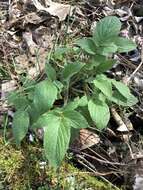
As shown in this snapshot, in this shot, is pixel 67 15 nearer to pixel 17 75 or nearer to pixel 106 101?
pixel 17 75

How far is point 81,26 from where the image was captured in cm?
329

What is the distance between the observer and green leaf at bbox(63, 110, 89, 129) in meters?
2.31

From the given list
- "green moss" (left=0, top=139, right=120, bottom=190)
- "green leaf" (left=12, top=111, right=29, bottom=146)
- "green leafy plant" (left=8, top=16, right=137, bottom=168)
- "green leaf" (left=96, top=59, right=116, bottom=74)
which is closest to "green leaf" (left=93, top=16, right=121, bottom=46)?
"green leafy plant" (left=8, top=16, right=137, bottom=168)

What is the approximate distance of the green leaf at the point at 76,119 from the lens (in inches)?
91.0

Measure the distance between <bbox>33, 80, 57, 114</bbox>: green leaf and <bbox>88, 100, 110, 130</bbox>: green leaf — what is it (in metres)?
0.21

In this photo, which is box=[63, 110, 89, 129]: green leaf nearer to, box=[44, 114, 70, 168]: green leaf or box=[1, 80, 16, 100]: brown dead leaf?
box=[44, 114, 70, 168]: green leaf

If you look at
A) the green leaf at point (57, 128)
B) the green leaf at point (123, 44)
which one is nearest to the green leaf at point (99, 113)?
the green leaf at point (57, 128)

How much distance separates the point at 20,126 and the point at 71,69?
0.40 meters

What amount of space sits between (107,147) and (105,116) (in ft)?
1.03

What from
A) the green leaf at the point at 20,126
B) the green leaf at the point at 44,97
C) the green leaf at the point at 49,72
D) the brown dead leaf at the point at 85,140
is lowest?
the brown dead leaf at the point at 85,140

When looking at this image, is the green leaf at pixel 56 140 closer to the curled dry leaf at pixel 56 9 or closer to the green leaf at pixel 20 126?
the green leaf at pixel 20 126

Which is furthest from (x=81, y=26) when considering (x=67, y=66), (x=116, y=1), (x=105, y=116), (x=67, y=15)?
(x=105, y=116)

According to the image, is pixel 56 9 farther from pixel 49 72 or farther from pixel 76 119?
pixel 76 119

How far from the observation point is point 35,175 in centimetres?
250
